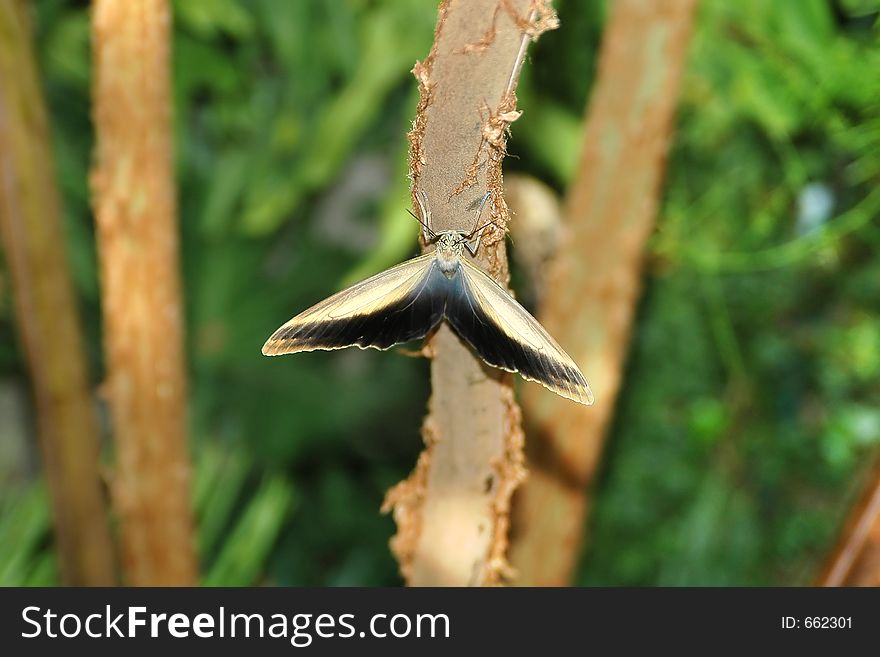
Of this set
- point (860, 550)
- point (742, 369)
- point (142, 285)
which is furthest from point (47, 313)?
point (742, 369)

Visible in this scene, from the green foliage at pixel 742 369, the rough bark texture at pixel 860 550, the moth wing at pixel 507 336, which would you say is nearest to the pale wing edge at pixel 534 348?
the moth wing at pixel 507 336

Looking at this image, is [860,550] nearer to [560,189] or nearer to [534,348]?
[534,348]

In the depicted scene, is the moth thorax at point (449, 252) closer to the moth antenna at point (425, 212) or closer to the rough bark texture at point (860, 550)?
the moth antenna at point (425, 212)

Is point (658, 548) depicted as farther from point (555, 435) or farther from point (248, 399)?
point (248, 399)

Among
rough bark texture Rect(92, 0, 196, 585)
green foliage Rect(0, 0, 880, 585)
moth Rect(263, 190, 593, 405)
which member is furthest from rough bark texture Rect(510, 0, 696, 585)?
moth Rect(263, 190, 593, 405)

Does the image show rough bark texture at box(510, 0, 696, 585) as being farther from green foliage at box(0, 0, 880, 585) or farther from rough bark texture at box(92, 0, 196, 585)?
rough bark texture at box(92, 0, 196, 585)
